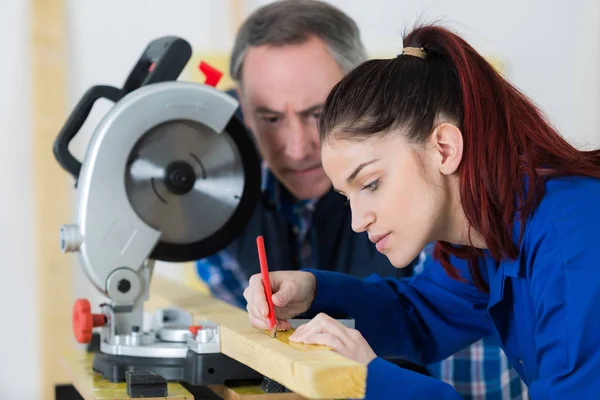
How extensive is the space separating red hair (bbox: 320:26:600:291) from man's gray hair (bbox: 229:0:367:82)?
0.61 m

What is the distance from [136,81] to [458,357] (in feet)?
3.65

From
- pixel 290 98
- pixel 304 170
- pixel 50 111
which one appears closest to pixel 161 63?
pixel 290 98

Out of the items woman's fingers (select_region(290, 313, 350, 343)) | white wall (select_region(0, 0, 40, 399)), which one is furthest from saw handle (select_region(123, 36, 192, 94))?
white wall (select_region(0, 0, 40, 399))

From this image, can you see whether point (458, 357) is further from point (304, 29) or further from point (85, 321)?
point (85, 321)

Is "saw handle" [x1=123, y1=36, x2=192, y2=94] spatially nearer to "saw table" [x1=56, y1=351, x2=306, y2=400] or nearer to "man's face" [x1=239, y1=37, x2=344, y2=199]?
"man's face" [x1=239, y1=37, x2=344, y2=199]

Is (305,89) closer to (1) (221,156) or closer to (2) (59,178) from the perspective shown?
(1) (221,156)

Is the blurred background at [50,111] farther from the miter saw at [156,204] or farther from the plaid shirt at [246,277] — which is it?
the miter saw at [156,204]

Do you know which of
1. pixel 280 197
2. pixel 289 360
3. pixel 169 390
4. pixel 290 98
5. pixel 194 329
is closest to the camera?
pixel 289 360

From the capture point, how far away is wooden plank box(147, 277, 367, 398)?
3.07 feet

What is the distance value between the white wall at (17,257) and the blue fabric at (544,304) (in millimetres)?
2440

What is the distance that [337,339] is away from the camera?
113cm

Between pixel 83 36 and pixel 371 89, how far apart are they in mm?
2581

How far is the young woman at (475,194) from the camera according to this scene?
115 cm

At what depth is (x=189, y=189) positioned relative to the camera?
5.35ft
